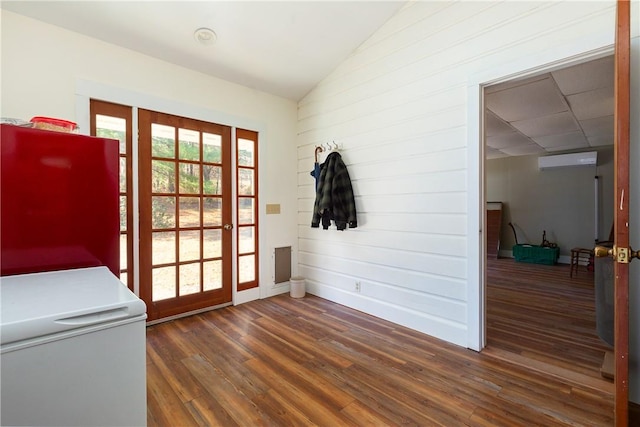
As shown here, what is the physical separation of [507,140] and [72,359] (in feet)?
20.7

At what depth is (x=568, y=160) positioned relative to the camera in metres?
5.77

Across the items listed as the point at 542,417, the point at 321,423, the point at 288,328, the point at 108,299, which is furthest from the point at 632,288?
the point at 108,299

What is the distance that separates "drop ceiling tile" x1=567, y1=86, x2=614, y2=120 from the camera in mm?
3104

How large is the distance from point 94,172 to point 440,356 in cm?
268

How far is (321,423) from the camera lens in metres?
1.52

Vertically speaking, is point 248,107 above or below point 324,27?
below

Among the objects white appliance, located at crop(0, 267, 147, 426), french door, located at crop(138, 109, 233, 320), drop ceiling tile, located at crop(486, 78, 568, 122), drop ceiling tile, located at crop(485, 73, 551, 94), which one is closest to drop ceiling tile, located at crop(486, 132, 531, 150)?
drop ceiling tile, located at crop(486, 78, 568, 122)

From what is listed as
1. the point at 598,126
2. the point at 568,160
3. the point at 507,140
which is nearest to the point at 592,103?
the point at 598,126

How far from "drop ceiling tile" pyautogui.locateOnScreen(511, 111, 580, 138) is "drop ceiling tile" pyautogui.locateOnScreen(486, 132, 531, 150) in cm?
18

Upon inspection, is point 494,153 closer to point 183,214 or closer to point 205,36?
point 205,36

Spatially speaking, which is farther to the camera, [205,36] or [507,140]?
[507,140]

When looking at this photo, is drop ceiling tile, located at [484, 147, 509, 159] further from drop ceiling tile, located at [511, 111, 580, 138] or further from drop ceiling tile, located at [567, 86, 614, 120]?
drop ceiling tile, located at [567, 86, 614, 120]

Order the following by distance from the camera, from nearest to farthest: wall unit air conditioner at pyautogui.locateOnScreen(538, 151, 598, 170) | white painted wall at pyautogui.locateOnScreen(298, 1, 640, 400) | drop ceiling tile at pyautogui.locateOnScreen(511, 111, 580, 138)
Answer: white painted wall at pyautogui.locateOnScreen(298, 1, 640, 400) < drop ceiling tile at pyautogui.locateOnScreen(511, 111, 580, 138) < wall unit air conditioner at pyautogui.locateOnScreen(538, 151, 598, 170)

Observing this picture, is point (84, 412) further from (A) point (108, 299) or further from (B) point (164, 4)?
(B) point (164, 4)
